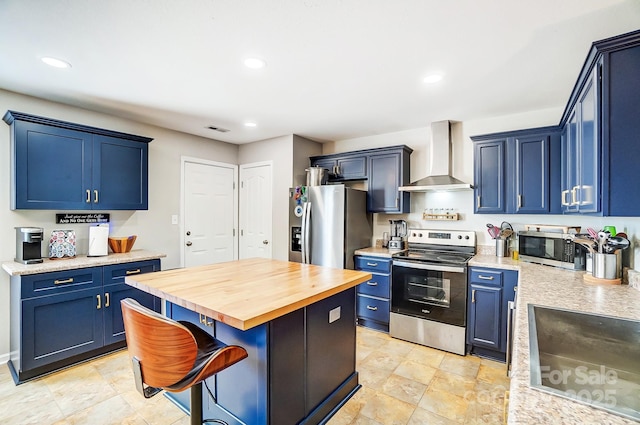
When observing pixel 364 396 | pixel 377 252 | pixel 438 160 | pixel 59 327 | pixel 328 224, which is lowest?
pixel 364 396

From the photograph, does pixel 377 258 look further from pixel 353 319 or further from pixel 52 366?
pixel 52 366

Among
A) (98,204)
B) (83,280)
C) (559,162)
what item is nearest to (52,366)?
(83,280)

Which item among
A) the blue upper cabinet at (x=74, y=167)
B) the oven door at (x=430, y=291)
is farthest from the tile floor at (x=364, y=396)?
the blue upper cabinet at (x=74, y=167)

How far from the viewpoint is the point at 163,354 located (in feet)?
4.16

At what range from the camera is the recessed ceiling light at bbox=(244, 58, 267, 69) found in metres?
2.14

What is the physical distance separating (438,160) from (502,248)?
120cm

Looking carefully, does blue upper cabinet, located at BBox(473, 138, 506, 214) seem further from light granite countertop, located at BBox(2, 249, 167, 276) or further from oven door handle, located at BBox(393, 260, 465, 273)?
light granite countertop, located at BBox(2, 249, 167, 276)

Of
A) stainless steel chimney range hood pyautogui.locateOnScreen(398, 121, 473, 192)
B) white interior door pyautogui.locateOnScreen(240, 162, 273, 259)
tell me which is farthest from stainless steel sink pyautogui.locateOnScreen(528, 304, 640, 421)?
white interior door pyautogui.locateOnScreen(240, 162, 273, 259)

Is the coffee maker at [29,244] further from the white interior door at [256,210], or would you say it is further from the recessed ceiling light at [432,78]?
the recessed ceiling light at [432,78]

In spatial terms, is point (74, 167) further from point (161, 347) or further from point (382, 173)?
point (382, 173)

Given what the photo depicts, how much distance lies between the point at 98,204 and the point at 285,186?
84.4 inches

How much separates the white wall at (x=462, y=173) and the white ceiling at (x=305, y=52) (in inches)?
6.0

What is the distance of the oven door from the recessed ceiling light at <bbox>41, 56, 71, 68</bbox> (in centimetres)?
334

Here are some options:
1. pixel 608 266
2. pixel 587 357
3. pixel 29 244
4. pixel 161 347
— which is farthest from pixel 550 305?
pixel 29 244
